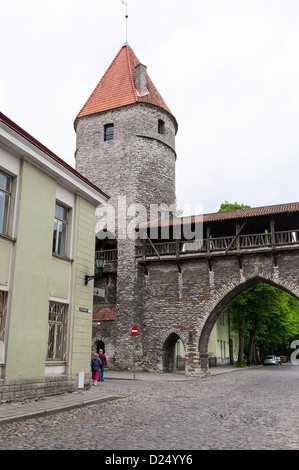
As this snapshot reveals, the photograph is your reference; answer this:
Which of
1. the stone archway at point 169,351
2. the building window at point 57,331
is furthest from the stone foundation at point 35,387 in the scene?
the stone archway at point 169,351

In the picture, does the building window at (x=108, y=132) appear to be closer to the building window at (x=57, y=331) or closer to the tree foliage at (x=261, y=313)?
the tree foliage at (x=261, y=313)

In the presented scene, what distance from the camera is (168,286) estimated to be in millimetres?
23703

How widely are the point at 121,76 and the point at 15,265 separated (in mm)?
23961

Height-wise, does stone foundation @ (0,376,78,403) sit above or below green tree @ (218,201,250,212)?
below

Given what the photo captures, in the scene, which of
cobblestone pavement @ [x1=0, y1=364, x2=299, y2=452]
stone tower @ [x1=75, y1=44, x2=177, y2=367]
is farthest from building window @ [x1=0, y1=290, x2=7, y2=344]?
stone tower @ [x1=75, y1=44, x2=177, y2=367]

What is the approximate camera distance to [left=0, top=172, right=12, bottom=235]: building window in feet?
33.5

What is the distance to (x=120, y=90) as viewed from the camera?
95.9 feet

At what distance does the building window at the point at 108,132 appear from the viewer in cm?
2792

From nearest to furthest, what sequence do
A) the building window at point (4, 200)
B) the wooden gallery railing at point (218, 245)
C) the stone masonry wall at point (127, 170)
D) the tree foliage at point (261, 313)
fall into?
the building window at point (4, 200) < the wooden gallery railing at point (218, 245) < the stone masonry wall at point (127, 170) < the tree foliage at point (261, 313)

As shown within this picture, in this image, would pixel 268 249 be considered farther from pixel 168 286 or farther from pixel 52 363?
pixel 52 363

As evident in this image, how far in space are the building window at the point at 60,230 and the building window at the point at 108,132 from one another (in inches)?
629

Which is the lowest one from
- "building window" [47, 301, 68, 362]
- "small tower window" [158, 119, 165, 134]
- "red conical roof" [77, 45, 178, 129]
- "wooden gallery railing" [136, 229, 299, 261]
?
"building window" [47, 301, 68, 362]

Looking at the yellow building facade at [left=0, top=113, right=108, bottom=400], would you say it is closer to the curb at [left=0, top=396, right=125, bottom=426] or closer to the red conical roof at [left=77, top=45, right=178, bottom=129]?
the curb at [left=0, top=396, right=125, bottom=426]
